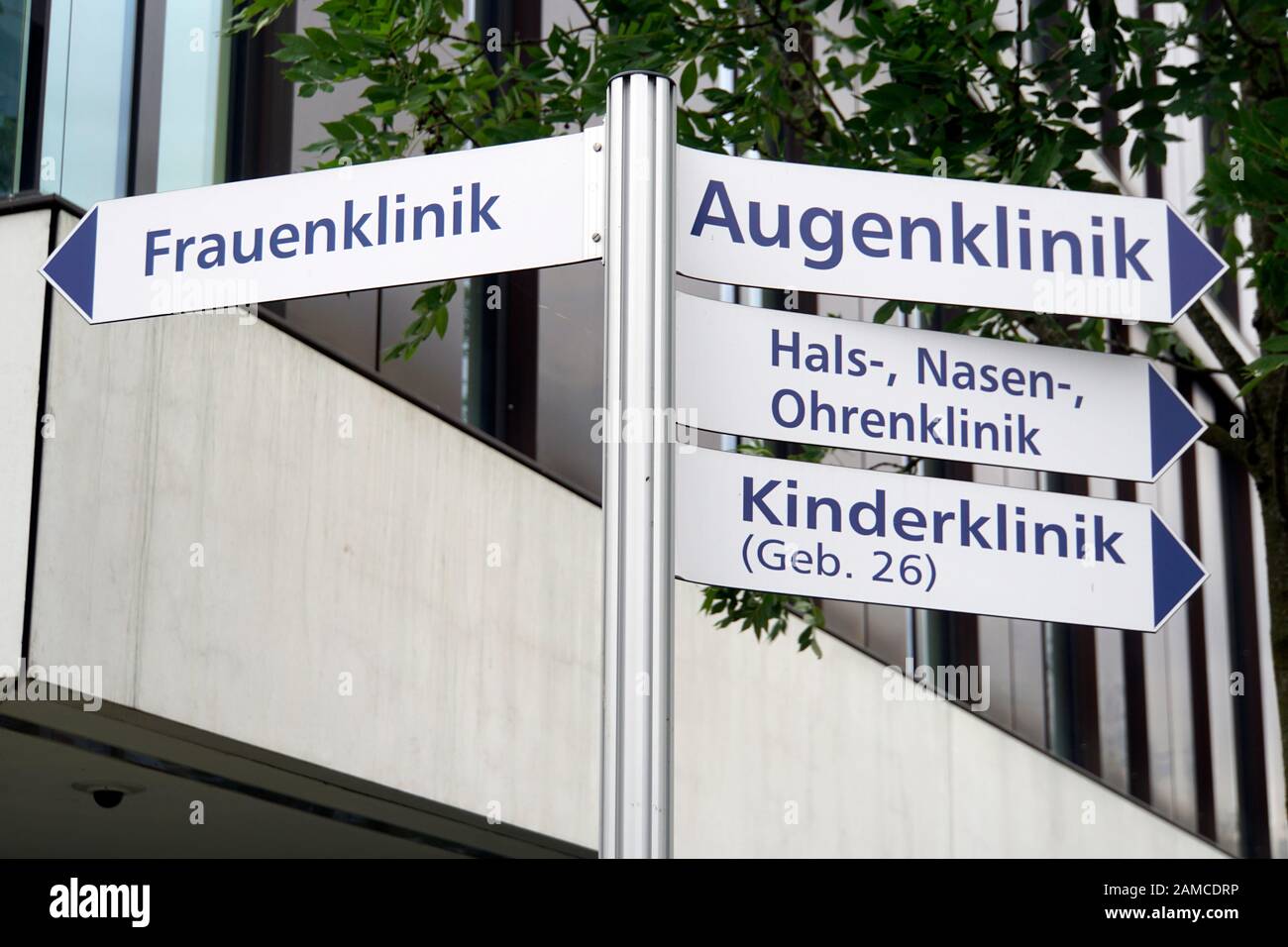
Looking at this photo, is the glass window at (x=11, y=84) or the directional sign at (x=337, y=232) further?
the glass window at (x=11, y=84)

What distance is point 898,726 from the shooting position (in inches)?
604

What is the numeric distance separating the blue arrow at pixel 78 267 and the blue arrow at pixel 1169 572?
94.4 inches

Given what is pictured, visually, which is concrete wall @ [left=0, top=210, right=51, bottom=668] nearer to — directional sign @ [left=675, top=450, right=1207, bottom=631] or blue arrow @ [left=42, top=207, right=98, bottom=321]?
blue arrow @ [left=42, top=207, right=98, bottom=321]

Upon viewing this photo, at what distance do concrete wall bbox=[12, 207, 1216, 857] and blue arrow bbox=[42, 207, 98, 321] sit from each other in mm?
3832

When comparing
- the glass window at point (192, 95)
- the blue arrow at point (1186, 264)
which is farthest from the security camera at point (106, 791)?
the blue arrow at point (1186, 264)

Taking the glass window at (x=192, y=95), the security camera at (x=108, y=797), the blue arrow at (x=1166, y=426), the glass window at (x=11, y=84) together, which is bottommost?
the security camera at (x=108, y=797)

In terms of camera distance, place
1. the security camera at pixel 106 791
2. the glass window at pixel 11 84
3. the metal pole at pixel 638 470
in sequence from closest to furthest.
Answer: the metal pole at pixel 638 470, the glass window at pixel 11 84, the security camera at pixel 106 791

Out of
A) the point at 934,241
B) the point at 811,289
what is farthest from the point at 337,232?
the point at 934,241

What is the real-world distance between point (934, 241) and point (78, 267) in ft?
6.12

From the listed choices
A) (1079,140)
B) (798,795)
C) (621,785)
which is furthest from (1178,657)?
(621,785)

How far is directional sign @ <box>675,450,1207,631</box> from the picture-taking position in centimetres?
379

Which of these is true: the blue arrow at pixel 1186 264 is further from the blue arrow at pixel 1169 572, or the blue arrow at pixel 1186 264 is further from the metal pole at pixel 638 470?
the metal pole at pixel 638 470

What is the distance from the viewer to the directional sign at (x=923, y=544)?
12.4 feet
